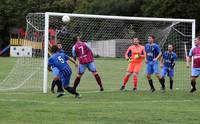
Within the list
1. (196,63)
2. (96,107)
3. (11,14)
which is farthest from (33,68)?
(11,14)

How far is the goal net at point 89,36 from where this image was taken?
2106 cm

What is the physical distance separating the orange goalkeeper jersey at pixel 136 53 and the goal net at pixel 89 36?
1210 millimetres

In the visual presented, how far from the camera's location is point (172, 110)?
13.8 m

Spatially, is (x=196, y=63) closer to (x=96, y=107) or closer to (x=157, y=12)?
(x=96, y=107)

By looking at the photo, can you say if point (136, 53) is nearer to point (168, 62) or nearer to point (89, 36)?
point (168, 62)

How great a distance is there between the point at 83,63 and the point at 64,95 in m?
1.87

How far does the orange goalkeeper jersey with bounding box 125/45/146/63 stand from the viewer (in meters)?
20.5

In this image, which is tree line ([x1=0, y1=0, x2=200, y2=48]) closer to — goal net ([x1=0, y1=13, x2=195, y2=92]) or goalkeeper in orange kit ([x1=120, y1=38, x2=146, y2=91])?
goal net ([x1=0, y1=13, x2=195, y2=92])

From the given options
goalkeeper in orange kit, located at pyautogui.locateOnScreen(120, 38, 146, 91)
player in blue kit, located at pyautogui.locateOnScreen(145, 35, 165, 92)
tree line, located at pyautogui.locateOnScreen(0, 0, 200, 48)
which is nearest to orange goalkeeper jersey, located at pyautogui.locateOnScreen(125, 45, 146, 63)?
goalkeeper in orange kit, located at pyautogui.locateOnScreen(120, 38, 146, 91)

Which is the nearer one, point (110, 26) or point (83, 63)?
point (83, 63)

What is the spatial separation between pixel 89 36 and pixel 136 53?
5.20 m

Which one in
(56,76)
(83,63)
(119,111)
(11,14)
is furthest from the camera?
(11,14)

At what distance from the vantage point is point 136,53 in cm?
2053

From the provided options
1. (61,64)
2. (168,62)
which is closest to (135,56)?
(168,62)
